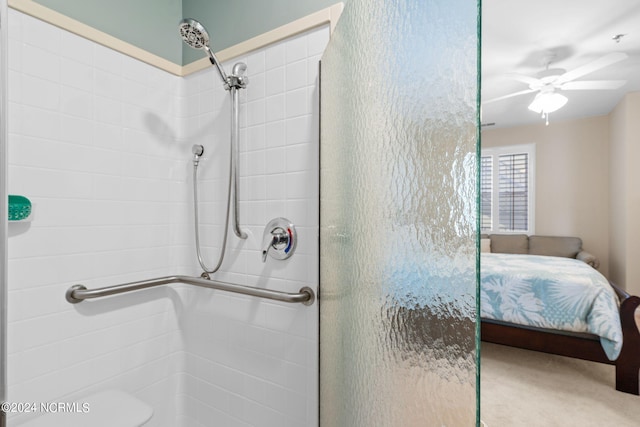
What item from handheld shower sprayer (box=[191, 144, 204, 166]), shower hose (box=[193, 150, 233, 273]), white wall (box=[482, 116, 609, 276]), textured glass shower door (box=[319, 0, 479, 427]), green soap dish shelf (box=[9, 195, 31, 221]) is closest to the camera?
textured glass shower door (box=[319, 0, 479, 427])

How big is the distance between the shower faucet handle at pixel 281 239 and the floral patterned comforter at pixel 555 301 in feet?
6.93

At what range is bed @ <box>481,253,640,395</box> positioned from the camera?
2.08 m

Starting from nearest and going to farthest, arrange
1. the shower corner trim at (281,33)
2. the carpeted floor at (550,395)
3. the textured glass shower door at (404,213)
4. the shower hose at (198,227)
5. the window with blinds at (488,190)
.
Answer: the textured glass shower door at (404,213) < the shower corner trim at (281,33) < the shower hose at (198,227) < the carpeted floor at (550,395) < the window with blinds at (488,190)

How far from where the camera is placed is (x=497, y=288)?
8.52 feet

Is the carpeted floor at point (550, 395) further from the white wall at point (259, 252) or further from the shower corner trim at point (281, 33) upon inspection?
the shower corner trim at point (281, 33)

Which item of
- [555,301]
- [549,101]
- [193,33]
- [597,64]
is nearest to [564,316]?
[555,301]

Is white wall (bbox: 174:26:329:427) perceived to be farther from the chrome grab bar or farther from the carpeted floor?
the carpeted floor

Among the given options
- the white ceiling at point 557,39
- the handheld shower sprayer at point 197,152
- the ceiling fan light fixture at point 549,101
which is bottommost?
the handheld shower sprayer at point 197,152

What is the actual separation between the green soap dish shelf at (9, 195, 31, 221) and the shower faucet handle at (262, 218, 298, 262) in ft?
2.47

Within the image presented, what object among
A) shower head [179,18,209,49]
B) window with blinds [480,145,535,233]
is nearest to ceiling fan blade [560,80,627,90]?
window with blinds [480,145,535,233]

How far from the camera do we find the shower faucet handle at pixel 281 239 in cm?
119

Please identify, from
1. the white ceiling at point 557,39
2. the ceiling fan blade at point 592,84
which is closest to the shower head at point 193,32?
the white ceiling at point 557,39

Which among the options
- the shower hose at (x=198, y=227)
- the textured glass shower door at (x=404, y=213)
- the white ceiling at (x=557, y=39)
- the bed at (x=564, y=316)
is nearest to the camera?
the textured glass shower door at (x=404, y=213)

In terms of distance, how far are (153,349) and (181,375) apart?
207 mm
